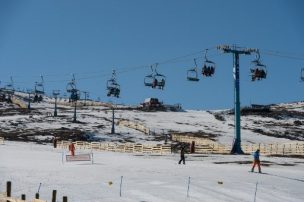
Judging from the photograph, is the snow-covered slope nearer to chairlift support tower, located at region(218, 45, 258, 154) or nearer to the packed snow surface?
chairlift support tower, located at region(218, 45, 258, 154)

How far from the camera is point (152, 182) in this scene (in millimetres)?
30219

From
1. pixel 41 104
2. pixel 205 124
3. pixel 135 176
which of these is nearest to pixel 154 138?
pixel 205 124

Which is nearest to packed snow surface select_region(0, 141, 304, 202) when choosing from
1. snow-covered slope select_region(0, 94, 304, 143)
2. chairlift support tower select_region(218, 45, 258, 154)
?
chairlift support tower select_region(218, 45, 258, 154)

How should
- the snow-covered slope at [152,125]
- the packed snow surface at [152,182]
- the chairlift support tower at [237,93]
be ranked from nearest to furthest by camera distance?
the packed snow surface at [152,182]
the chairlift support tower at [237,93]
the snow-covered slope at [152,125]

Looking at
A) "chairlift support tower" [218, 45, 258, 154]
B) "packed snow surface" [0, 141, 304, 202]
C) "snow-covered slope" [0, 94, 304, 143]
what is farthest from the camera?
"snow-covered slope" [0, 94, 304, 143]

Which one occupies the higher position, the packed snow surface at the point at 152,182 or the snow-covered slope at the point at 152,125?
the snow-covered slope at the point at 152,125

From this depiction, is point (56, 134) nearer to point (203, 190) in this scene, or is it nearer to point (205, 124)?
point (205, 124)

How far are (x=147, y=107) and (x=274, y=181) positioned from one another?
120 m

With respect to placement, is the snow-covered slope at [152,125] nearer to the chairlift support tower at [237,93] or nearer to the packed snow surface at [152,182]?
the chairlift support tower at [237,93]

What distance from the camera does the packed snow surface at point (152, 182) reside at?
26062 millimetres

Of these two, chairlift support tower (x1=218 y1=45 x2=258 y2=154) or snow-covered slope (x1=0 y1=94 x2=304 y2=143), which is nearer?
chairlift support tower (x1=218 y1=45 x2=258 y2=154)

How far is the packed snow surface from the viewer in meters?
26.1

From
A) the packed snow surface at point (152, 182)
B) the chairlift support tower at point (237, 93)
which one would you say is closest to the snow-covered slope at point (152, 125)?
the chairlift support tower at point (237, 93)

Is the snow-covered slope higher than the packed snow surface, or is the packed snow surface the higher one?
the snow-covered slope
